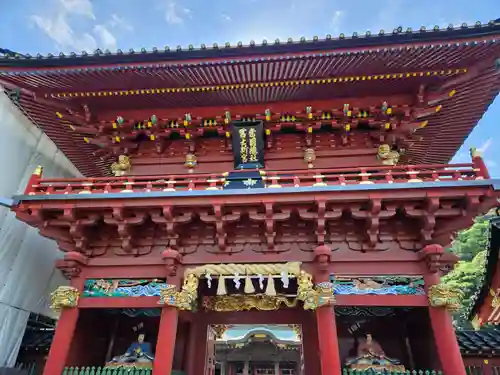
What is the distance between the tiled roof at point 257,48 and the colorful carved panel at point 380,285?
4961 mm

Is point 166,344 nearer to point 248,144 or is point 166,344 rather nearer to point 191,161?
point 191,161

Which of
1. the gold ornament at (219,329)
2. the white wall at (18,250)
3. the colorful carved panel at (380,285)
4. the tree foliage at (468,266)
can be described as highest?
the tree foliage at (468,266)

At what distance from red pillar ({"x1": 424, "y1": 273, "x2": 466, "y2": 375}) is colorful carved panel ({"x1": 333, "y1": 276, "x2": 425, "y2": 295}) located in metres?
0.27

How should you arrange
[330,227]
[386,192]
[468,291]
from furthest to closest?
[468,291]
[330,227]
[386,192]

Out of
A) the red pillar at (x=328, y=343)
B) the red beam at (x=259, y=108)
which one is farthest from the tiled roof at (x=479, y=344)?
the red beam at (x=259, y=108)

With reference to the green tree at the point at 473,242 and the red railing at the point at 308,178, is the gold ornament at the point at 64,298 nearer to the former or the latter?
the red railing at the point at 308,178

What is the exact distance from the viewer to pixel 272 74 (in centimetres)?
802

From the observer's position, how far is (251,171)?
868 cm

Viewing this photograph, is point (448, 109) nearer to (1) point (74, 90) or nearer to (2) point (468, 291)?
(1) point (74, 90)

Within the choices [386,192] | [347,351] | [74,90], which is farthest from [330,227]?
[74,90]

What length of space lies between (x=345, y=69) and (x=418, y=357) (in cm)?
677

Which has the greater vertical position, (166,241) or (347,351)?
(166,241)

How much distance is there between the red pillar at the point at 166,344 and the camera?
6.52 meters

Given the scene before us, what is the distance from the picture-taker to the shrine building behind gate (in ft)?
22.6
